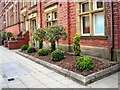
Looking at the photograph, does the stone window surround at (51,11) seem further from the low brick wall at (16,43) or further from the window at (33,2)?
the low brick wall at (16,43)

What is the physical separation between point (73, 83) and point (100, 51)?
3.06 metres

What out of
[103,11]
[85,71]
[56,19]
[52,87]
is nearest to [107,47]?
[103,11]

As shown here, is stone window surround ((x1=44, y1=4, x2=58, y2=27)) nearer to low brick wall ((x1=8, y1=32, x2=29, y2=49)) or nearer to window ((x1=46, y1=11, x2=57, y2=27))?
window ((x1=46, y1=11, x2=57, y2=27))

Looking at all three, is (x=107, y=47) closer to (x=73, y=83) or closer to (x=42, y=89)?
(x=73, y=83)

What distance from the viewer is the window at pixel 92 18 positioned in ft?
29.1

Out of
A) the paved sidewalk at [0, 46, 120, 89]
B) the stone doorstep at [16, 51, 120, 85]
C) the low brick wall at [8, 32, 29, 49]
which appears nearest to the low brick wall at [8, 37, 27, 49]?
the low brick wall at [8, 32, 29, 49]

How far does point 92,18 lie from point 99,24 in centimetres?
53

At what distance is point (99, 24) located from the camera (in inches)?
356

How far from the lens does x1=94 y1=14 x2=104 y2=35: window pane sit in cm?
884

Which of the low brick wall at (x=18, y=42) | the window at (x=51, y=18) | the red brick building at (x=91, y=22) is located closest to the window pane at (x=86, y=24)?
the red brick building at (x=91, y=22)

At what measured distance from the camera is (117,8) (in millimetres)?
7719

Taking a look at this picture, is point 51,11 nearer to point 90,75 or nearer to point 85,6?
point 85,6

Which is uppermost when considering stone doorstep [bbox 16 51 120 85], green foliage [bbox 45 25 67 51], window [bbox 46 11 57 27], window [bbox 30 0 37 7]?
window [bbox 30 0 37 7]

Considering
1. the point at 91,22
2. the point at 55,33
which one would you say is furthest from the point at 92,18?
the point at 55,33
